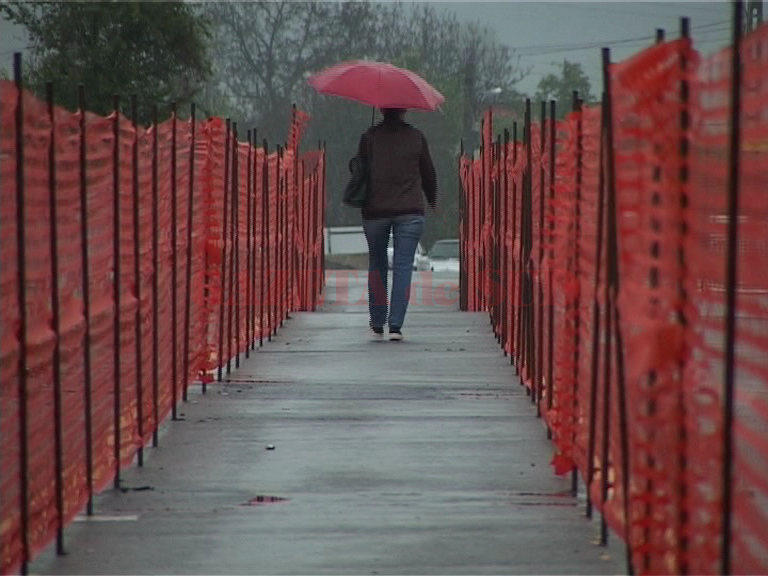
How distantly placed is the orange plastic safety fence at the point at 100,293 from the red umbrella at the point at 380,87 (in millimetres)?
2580

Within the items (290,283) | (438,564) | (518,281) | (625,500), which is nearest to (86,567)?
(438,564)

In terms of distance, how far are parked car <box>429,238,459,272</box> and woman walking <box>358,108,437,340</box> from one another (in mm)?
48141

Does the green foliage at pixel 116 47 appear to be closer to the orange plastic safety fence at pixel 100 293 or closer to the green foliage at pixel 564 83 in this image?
the orange plastic safety fence at pixel 100 293

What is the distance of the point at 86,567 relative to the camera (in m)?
6.42

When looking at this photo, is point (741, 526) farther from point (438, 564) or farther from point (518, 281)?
point (518, 281)

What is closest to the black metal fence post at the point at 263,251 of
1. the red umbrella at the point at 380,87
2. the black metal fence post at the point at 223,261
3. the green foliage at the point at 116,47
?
the red umbrella at the point at 380,87

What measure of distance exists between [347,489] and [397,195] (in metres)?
7.20

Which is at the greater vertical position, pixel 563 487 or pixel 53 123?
pixel 53 123

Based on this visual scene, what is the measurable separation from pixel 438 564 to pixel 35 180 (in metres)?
1.68

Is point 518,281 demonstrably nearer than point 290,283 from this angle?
Yes

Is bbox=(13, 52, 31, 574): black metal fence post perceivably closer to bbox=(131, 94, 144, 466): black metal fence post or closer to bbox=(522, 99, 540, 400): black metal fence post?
bbox=(131, 94, 144, 466): black metal fence post

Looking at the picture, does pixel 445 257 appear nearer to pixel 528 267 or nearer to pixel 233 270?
pixel 233 270

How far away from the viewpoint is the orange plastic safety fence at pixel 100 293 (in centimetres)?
614

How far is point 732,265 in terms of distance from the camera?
4750 millimetres
